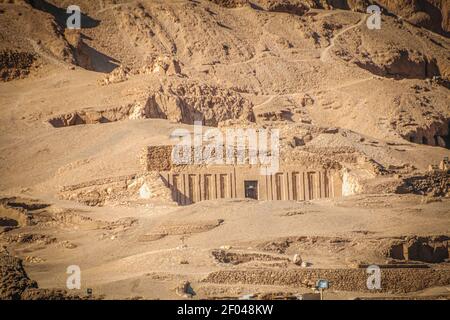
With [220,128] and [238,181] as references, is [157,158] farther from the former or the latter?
[220,128]

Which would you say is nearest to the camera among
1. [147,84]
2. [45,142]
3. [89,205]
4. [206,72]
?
[89,205]

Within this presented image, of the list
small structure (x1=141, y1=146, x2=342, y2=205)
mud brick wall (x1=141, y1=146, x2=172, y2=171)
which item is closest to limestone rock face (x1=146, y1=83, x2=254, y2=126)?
Answer: mud brick wall (x1=141, y1=146, x2=172, y2=171)

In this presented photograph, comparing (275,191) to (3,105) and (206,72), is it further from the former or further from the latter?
(206,72)

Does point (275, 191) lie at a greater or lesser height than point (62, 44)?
lesser

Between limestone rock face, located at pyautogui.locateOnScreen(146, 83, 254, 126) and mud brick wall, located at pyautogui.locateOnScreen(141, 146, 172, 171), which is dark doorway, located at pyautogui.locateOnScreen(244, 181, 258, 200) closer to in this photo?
mud brick wall, located at pyautogui.locateOnScreen(141, 146, 172, 171)

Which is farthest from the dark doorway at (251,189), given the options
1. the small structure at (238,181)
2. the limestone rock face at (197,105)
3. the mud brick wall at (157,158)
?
the limestone rock face at (197,105)

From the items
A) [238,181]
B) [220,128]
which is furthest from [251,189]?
[220,128]

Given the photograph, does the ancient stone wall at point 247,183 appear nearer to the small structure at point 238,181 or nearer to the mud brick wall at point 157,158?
the small structure at point 238,181

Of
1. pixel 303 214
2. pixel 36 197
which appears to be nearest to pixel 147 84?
pixel 36 197

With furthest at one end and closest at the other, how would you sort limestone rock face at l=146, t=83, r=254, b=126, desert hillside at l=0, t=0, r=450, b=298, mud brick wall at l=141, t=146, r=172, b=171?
limestone rock face at l=146, t=83, r=254, b=126, mud brick wall at l=141, t=146, r=172, b=171, desert hillside at l=0, t=0, r=450, b=298
